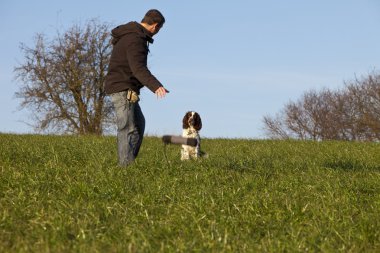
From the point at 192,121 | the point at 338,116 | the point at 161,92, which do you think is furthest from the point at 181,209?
the point at 338,116

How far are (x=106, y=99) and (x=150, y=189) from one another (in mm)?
28411

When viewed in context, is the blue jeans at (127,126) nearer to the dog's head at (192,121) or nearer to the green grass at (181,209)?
the green grass at (181,209)

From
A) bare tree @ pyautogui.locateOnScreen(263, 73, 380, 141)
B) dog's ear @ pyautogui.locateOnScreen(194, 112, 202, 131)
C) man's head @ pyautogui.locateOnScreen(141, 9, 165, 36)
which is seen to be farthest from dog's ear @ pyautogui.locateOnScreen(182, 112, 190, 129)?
bare tree @ pyautogui.locateOnScreen(263, 73, 380, 141)

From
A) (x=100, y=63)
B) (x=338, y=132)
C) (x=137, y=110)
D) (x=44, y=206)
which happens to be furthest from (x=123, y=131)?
(x=338, y=132)

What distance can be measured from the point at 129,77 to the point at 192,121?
4647mm

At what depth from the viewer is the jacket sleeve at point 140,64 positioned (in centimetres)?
753

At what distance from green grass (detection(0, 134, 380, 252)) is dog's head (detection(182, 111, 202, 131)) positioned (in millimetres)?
4439

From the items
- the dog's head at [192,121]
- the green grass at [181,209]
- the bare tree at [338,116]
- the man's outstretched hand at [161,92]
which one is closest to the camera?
the green grass at [181,209]

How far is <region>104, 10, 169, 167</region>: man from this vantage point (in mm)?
7965

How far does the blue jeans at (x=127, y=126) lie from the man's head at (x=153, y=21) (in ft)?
3.24

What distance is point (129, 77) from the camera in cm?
807

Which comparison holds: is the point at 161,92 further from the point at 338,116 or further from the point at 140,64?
the point at 338,116

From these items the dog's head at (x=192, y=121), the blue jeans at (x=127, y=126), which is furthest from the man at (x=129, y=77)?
the dog's head at (x=192, y=121)

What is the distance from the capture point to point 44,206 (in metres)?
5.33
